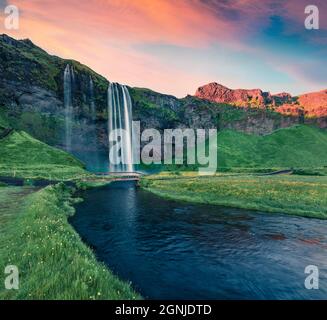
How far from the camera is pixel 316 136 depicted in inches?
7042

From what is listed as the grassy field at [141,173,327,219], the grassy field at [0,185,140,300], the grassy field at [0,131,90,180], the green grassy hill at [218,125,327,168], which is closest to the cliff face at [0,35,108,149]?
the grassy field at [0,131,90,180]

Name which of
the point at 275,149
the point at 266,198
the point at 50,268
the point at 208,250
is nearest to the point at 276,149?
the point at 275,149

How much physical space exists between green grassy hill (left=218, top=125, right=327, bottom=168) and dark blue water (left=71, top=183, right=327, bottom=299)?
10679 centimetres

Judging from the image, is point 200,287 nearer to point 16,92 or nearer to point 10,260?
point 10,260

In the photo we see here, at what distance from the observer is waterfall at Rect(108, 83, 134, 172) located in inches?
4587

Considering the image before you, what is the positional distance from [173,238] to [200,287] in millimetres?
8776

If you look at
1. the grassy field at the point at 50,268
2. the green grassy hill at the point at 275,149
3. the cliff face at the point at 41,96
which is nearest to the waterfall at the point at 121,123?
the cliff face at the point at 41,96

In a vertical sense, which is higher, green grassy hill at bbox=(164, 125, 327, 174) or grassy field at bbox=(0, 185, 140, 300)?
green grassy hill at bbox=(164, 125, 327, 174)

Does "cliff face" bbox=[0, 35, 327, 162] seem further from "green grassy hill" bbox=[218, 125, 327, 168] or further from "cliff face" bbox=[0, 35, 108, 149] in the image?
"green grassy hill" bbox=[218, 125, 327, 168]

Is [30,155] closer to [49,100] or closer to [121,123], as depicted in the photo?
[49,100]

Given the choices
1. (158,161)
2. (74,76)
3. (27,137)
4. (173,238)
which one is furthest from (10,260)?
(158,161)

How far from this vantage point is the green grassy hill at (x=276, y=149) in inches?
5605

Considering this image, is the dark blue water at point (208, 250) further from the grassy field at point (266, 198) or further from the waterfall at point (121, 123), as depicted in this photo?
the waterfall at point (121, 123)

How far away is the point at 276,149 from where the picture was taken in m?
163
